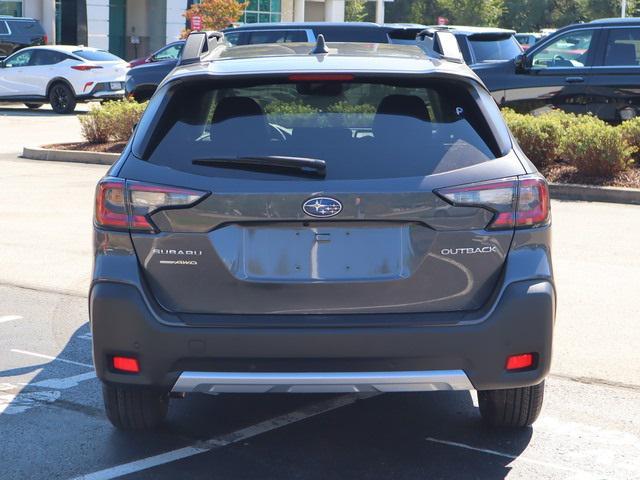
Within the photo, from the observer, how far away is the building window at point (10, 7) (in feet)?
154

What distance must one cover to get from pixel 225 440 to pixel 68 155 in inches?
539

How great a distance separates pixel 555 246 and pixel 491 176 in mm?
6139

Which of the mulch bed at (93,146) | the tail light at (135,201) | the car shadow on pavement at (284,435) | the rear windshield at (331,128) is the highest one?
the rear windshield at (331,128)

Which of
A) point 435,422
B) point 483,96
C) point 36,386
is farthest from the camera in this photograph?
point 36,386

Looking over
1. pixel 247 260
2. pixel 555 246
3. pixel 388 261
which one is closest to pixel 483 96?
pixel 388 261

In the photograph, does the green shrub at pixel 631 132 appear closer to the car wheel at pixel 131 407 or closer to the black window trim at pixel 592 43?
the black window trim at pixel 592 43

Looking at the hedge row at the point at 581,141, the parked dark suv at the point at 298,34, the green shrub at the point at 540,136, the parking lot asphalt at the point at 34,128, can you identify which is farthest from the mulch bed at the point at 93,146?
the green shrub at the point at 540,136

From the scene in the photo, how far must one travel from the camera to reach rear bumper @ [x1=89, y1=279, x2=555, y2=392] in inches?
172

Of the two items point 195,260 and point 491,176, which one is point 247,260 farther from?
point 491,176

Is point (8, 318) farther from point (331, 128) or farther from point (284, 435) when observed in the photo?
point (331, 128)

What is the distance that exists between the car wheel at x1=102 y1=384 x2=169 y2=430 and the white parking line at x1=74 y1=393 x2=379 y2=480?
21 cm

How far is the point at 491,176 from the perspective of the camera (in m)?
4.50

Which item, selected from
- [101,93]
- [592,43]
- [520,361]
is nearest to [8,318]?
[520,361]

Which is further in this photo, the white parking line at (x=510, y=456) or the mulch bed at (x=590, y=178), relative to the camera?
the mulch bed at (x=590, y=178)
